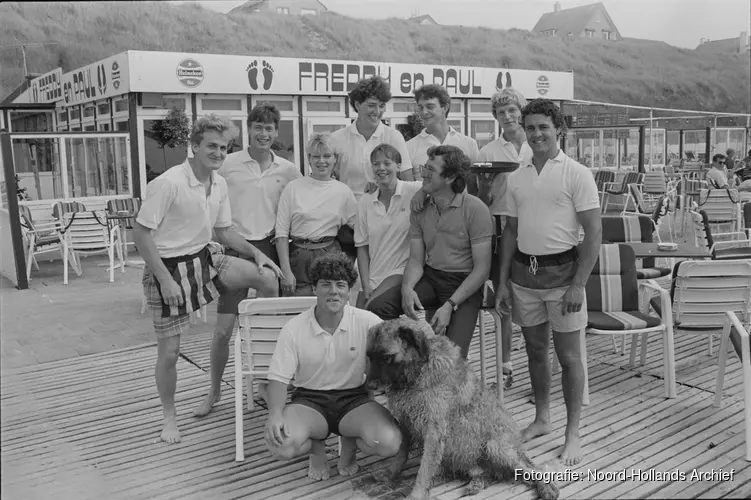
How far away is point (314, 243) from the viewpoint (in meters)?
3.96

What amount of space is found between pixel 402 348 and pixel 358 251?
3.53 feet

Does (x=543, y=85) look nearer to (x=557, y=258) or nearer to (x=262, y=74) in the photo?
(x=262, y=74)

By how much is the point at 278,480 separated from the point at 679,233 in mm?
10352

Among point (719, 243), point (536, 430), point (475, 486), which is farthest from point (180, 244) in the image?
point (719, 243)

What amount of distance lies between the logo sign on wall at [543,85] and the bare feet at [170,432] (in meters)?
15.0

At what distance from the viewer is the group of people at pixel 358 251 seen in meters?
3.07

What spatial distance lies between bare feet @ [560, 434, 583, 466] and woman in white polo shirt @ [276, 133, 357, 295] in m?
1.62

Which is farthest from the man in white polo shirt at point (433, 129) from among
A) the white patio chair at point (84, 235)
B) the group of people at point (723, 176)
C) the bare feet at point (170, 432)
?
the group of people at point (723, 176)

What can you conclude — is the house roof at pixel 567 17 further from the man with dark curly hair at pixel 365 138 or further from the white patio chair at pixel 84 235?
the white patio chair at pixel 84 235

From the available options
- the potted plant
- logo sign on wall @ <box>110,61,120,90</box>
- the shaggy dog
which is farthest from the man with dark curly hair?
logo sign on wall @ <box>110,61,120,90</box>

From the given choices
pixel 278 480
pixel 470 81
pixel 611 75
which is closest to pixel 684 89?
pixel 611 75

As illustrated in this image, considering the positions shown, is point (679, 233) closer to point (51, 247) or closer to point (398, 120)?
point (398, 120)

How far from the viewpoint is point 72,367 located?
4984mm

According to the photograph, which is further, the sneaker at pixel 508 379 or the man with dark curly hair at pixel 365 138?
the sneaker at pixel 508 379
